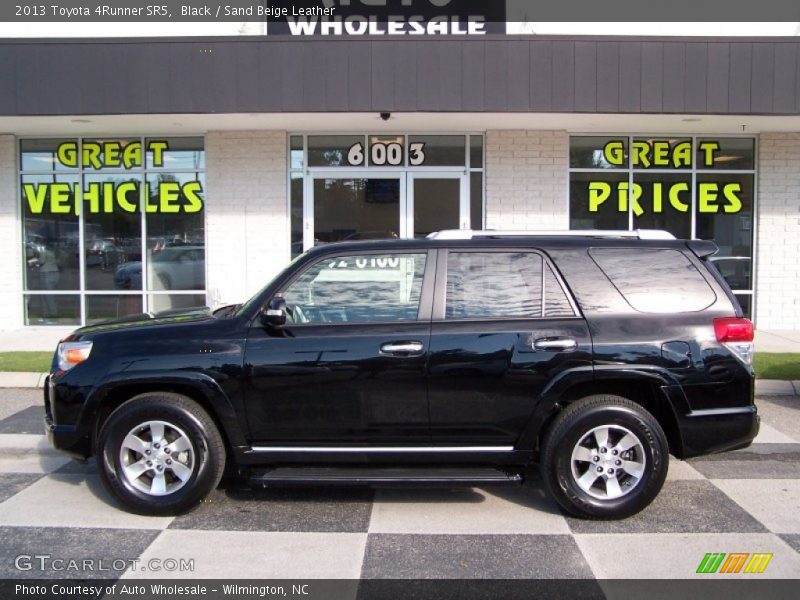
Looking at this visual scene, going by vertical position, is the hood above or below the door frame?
below

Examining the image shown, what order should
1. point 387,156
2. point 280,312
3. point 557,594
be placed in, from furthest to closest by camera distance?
point 387,156 → point 280,312 → point 557,594

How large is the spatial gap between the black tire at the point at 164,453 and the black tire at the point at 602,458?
2151mm

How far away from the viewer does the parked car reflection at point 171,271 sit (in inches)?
477

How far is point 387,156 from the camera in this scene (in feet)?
38.6

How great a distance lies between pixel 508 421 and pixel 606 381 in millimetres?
715

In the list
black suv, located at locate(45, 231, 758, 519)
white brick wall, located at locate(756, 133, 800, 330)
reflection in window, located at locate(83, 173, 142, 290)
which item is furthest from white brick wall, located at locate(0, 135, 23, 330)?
white brick wall, located at locate(756, 133, 800, 330)

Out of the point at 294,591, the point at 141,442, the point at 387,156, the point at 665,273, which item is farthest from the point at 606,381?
the point at 387,156

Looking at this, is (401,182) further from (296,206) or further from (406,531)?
(406,531)

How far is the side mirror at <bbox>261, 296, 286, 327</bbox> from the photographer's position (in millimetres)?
4391

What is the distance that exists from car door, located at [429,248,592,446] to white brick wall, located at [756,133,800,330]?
9.08 metres

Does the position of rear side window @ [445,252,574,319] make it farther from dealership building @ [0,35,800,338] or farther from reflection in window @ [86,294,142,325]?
reflection in window @ [86,294,142,325]

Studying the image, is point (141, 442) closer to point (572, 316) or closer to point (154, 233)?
point (572, 316)

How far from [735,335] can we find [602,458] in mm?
1164

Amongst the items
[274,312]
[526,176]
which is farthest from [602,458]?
[526,176]
